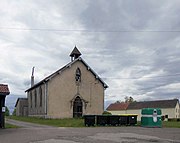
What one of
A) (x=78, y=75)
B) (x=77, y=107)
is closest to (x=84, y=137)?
(x=77, y=107)

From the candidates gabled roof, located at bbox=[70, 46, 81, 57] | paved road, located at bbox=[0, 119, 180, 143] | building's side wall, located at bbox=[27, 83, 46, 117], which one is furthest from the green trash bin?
gabled roof, located at bbox=[70, 46, 81, 57]

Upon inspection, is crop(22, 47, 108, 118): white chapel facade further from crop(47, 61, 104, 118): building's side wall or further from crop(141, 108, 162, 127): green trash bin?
crop(141, 108, 162, 127): green trash bin

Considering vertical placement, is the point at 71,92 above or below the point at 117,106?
above

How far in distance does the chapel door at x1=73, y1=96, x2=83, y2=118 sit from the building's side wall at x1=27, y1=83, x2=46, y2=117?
4459 mm

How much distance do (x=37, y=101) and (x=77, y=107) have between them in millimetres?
6767

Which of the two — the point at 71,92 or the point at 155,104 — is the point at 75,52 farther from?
the point at 155,104

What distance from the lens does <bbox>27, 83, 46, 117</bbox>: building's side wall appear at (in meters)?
45.5

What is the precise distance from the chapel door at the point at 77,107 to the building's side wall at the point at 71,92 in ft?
1.91

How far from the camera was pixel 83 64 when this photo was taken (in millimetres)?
47438

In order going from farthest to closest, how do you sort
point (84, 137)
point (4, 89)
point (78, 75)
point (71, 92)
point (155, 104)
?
1. point (155, 104)
2. point (78, 75)
3. point (71, 92)
4. point (4, 89)
5. point (84, 137)

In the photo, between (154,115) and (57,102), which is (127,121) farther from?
(57,102)

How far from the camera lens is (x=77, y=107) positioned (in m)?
46.8

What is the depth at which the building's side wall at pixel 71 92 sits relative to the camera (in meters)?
44.1

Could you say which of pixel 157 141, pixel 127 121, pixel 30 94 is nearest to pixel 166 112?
pixel 30 94
